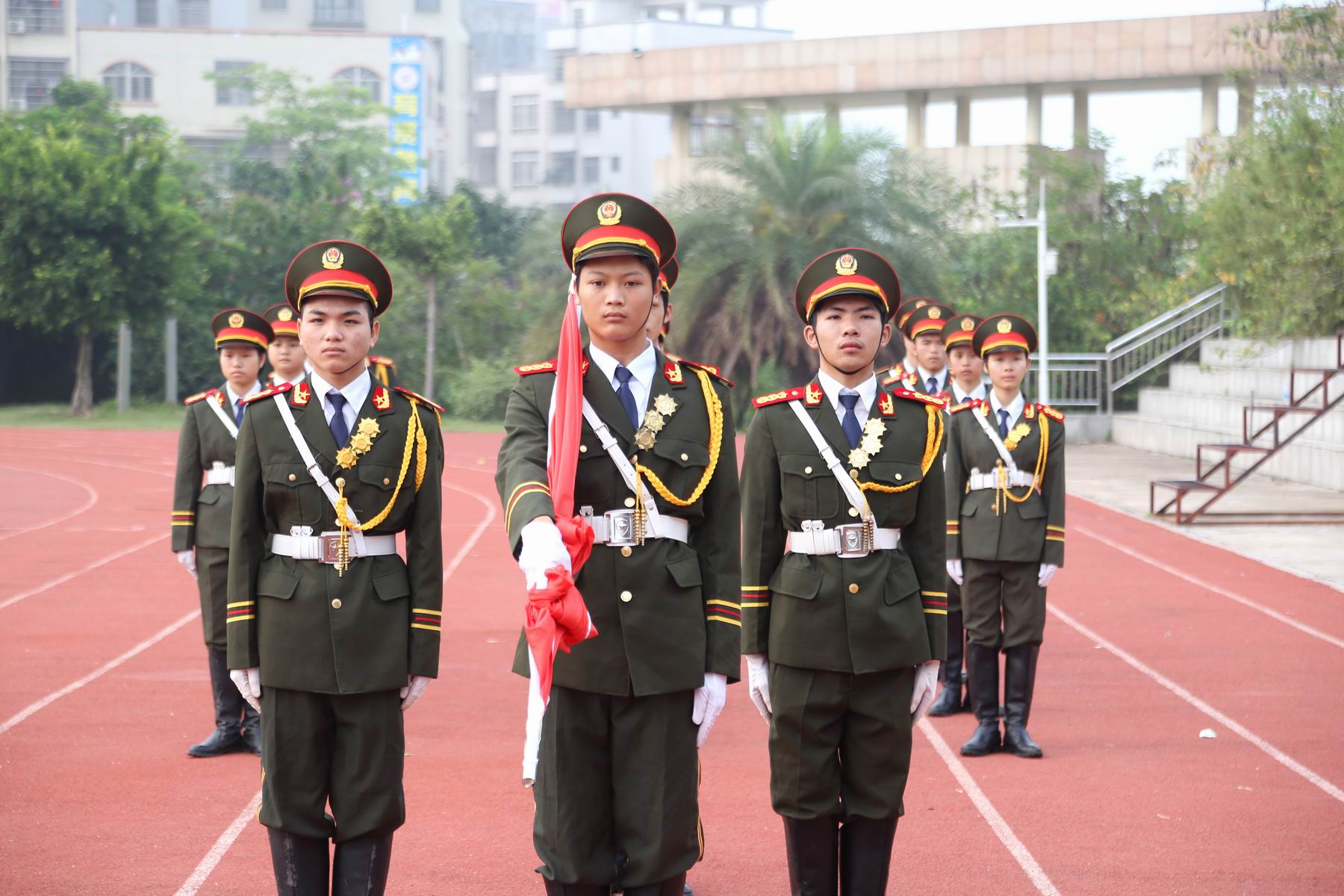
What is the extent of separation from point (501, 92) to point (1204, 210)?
243 feet

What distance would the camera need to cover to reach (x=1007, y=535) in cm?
709

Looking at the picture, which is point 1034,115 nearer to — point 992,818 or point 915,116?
point 915,116

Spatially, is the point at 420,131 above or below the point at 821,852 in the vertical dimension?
above

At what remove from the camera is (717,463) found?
3.97m

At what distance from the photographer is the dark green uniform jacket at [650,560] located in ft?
12.5

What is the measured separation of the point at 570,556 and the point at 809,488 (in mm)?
1258

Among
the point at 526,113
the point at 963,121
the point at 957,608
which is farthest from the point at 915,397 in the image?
the point at 526,113

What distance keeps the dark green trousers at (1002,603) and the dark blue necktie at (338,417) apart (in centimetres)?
367

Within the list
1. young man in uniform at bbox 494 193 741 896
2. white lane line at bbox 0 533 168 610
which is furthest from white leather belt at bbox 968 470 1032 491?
white lane line at bbox 0 533 168 610

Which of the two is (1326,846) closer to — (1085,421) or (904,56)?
(1085,421)

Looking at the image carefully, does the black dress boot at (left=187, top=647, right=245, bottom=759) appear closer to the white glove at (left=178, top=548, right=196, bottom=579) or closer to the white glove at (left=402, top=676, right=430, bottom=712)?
the white glove at (left=178, top=548, right=196, bottom=579)

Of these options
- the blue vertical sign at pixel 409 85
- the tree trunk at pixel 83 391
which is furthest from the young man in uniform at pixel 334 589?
the blue vertical sign at pixel 409 85

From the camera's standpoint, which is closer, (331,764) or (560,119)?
(331,764)

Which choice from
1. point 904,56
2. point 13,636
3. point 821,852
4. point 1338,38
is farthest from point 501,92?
point 821,852
